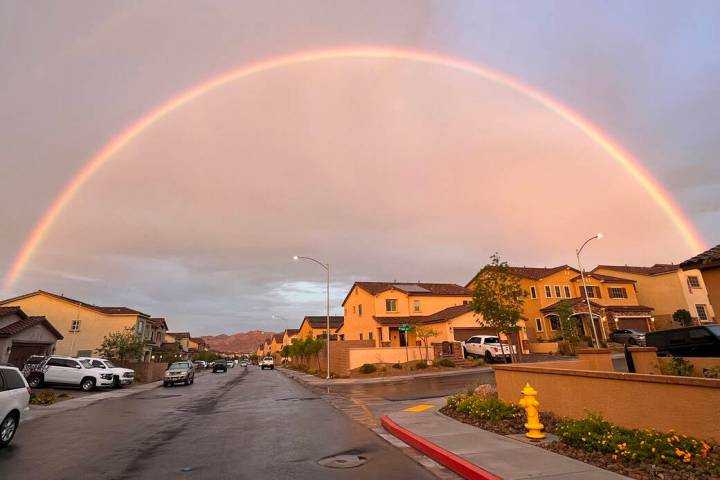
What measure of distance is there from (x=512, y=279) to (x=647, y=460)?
2054 cm

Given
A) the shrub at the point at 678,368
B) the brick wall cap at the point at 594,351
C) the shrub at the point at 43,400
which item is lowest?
the shrub at the point at 43,400

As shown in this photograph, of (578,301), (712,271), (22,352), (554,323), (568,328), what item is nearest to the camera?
(712,271)

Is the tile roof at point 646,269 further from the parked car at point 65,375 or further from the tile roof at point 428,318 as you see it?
the parked car at point 65,375

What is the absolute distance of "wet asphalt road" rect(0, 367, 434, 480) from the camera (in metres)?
7.48

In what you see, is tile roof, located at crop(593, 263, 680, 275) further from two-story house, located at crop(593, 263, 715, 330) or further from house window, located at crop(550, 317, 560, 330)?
house window, located at crop(550, 317, 560, 330)

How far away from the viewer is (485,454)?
776 cm

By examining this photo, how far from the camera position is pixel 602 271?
6272 cm

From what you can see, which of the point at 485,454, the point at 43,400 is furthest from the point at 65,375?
the point at 485,454

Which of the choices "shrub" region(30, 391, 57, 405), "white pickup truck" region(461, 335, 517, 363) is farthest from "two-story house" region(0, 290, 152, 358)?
"white pickup truck" region(461, 335, 517, 363)

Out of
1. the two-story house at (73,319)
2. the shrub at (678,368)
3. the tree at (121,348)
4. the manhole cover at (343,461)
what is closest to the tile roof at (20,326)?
the tree at (121,348)

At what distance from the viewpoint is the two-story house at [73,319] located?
2026 inches

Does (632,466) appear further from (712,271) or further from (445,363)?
(445,363)

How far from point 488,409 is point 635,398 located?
13.2 ft

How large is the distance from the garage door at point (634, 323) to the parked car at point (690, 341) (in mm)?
37210
